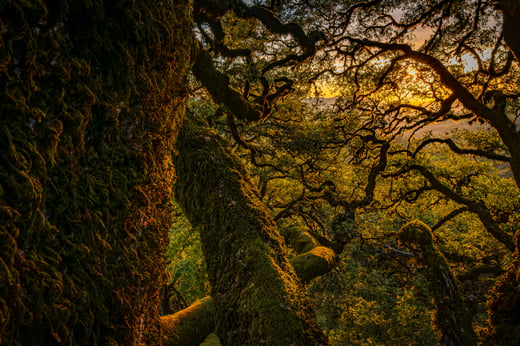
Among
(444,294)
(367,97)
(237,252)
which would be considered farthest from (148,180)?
(367,97)

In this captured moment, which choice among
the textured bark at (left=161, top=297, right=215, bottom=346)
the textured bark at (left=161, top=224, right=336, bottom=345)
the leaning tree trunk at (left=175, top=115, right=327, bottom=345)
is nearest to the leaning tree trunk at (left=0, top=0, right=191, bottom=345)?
the leaning tree trunk at (left=175, top=115, right=327, bottom=345)

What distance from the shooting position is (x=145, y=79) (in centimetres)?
114

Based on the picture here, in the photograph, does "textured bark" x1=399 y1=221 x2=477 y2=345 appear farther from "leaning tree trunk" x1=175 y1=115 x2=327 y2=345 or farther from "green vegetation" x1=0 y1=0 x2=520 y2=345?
"leaning tree trunk" x1=175 y1=115 x2=327 y2=345

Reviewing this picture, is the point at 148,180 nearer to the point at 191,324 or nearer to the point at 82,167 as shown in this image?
the point at 82,167

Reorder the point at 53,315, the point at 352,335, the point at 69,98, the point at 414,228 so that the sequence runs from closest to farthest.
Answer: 1. the point at 53,315
2. the point at 69,98
3. the point at 414,228
4. the point at 352,335

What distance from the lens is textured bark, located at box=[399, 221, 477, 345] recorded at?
4.35 m

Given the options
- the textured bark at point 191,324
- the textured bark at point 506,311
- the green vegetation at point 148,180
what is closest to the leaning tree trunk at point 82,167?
the green vegetation at point 148,180

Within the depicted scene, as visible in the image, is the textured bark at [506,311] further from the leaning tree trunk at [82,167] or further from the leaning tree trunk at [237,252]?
the leaning tree trunk at [82,167]

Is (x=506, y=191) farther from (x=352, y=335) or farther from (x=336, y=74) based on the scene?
(x=352, y=335)

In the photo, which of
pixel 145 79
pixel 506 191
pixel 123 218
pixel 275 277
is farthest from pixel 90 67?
pixel 506 191

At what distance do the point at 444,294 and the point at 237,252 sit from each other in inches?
162

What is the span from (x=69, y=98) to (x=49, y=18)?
22 cm

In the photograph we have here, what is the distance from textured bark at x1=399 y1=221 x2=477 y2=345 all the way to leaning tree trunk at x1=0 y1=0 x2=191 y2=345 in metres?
5.01

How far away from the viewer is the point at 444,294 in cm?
463
